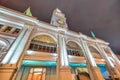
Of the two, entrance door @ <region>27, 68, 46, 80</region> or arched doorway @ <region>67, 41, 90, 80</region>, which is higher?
arched doorway @ <region>67, 41, 90, 80</region>

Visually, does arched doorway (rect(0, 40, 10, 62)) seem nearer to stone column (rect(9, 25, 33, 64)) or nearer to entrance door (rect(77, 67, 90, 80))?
stone column (rect(9, 25, 33, 64))

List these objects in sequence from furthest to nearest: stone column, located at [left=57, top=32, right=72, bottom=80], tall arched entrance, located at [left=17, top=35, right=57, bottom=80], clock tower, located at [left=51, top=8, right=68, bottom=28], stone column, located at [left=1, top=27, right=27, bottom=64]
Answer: clock tower, located at [left=51, top=8, right=68, bottom=28] → tall arched entrance, located at [left=17, top=35, right=57, bottom=80] → stone column, located at [left=57, top=32, right=72, bottom=80] → stone column, located at [left=1, top=27, right=27, bottom=64]

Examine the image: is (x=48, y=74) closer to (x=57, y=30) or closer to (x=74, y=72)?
(x=74, y=72)

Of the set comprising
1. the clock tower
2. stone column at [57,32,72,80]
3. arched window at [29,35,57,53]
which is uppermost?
the clock tower

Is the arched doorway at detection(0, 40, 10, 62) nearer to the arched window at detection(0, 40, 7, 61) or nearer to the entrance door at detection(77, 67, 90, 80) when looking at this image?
the arched window at detection(0, 40, 7, 61)

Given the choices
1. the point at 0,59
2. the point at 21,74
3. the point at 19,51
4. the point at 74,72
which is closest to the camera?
the point at 0,59

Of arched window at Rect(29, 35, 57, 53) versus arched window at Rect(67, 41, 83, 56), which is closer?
arched window at Rect(29, 35, 57, 53)

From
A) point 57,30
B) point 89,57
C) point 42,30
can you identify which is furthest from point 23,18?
point 89,57

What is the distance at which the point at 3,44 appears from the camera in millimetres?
8055

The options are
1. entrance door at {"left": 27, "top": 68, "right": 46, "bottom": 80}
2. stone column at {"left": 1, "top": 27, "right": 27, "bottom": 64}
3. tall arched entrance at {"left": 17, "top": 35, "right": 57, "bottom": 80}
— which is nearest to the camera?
stone column at {"left": 1, "top": 27, "right": 27, "bottom": 64}

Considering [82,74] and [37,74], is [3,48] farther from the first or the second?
[82,74]

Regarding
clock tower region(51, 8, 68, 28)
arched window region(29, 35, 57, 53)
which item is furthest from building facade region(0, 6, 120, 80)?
clock tower region(51, 8, 68, 28)

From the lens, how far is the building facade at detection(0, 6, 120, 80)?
7.33 meters

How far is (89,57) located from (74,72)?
3.85 metres
